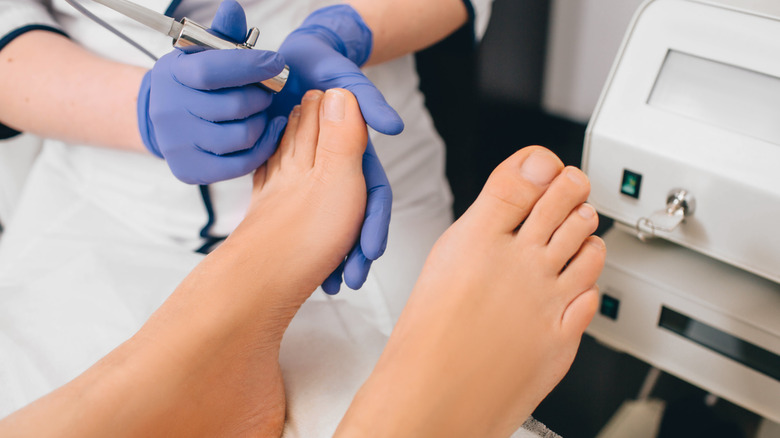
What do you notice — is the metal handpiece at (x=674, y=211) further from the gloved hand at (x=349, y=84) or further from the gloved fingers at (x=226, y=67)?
the gloved fingers at (x=226, y=67)

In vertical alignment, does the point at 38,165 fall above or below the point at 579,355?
above

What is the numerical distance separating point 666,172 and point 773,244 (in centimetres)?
10

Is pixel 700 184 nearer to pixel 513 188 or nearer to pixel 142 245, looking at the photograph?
pixel 513 188

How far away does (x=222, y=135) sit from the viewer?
557mm

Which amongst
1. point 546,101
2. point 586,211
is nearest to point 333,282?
point 586,211

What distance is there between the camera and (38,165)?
79 cm

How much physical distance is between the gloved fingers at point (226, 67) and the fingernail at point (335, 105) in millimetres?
74

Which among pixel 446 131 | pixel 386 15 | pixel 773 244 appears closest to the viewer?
pixel 773 244

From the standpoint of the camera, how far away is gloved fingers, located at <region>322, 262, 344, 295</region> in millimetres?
614

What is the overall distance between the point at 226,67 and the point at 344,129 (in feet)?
0.43

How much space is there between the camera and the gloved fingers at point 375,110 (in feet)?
1.84

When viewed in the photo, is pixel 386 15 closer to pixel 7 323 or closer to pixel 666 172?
pixel 666 172

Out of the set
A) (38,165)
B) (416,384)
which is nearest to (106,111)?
(38,165)

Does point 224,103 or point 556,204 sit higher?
point 224,103
